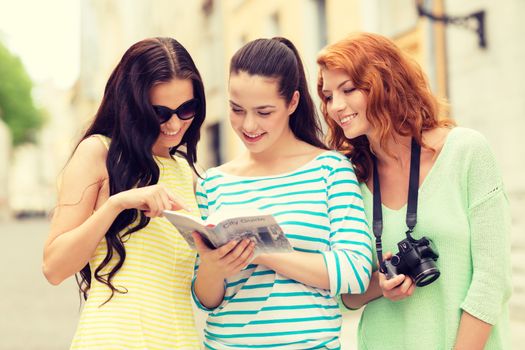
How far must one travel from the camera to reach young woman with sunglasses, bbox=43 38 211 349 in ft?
7.52

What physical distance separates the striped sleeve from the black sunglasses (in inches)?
21.9

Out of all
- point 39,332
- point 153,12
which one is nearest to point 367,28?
point 39,332

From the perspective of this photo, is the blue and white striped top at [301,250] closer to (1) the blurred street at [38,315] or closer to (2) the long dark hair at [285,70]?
(2) the long dark hair at [285,70]

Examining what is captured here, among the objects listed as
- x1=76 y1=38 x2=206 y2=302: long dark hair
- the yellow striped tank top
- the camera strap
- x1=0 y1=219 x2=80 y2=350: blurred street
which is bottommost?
x1=0 y1=219 x2=80 y2=350: blurred street

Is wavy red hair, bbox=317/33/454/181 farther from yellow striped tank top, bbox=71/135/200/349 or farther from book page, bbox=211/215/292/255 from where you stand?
yellow striped tank top, bbox=71/135/200/349

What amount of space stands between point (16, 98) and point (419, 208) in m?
52.3

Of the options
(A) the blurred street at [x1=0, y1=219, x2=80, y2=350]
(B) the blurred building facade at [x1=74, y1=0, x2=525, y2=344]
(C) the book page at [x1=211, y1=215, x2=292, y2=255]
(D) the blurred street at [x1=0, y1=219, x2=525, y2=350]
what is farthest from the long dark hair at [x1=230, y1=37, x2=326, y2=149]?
(A) the blurred street at [x1=0, y1=219, x2=80, y2=350]

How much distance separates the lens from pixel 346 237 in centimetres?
231

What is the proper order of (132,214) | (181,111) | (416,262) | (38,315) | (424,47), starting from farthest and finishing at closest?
(424,47), (38,315), (181,111), (132,214), (416,262)

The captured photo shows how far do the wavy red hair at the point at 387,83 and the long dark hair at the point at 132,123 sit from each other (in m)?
0.54

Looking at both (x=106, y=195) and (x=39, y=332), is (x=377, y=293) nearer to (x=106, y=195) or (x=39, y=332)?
(x=106, y=195)

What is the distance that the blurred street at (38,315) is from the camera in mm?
6472

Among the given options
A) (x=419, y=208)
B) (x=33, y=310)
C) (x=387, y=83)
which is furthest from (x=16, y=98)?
(x=419, y=208)

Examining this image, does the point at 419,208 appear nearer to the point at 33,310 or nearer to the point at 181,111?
the point at 181,111
